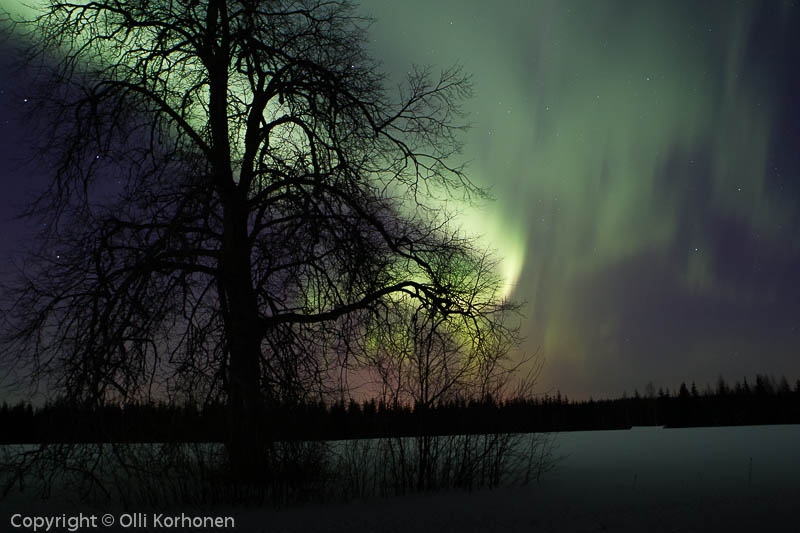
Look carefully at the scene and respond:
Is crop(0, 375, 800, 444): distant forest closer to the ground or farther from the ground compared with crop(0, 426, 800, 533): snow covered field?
farther from the ground

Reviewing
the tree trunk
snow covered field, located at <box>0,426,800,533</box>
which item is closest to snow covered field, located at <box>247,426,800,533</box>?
snow covered field, located at <box>0,426,800,533</box>

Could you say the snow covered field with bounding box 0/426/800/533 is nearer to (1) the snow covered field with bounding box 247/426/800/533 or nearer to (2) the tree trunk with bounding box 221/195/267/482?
(1) the snow covered field with bounding box 247/426/800/533

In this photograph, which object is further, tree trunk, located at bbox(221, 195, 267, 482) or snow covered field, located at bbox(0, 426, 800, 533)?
tree trunk, located at bbox(221, 195, 267, 482)

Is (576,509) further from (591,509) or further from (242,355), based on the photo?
(242,355)

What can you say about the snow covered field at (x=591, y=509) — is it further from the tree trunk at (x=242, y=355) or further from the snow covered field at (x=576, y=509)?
the tree trunk at (x=242, y=355)

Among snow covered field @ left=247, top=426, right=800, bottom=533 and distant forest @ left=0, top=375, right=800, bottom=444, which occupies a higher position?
distant forest @ left=0, top=375, right=800, bottom=444

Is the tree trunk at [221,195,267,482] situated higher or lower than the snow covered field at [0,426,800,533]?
higher

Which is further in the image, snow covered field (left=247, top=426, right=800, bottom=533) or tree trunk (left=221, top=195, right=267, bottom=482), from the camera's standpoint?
tree trunk (left=221, top=195, right=267, bottom=482)

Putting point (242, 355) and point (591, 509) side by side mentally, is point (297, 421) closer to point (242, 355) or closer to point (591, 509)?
point (242, 355)

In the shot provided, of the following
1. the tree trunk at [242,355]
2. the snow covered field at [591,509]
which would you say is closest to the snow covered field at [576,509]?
the snow covered field at [591,509]

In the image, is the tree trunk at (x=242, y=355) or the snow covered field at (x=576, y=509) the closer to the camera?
the snow covered field at (x=576, y=509)

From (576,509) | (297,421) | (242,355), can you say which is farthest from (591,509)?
(242,355)

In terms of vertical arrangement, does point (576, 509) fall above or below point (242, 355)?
below

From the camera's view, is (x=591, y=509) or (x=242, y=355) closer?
(x=591, y=509)
